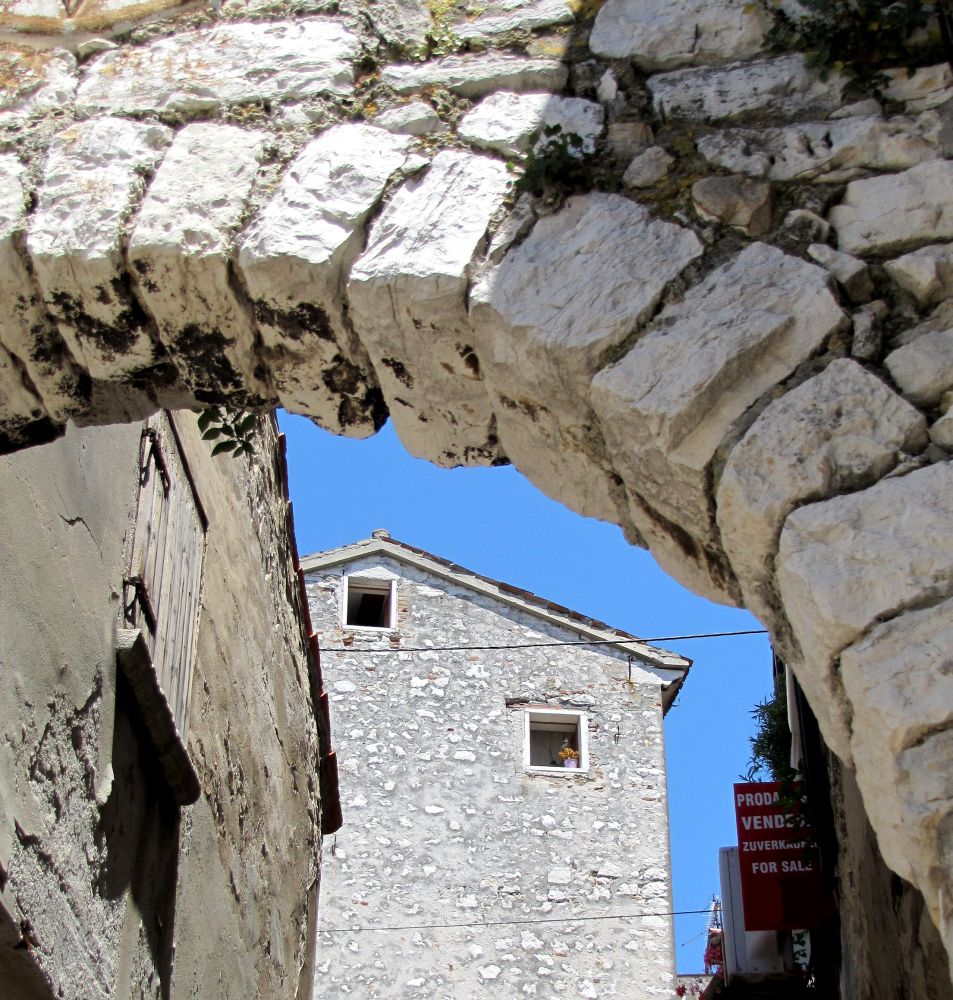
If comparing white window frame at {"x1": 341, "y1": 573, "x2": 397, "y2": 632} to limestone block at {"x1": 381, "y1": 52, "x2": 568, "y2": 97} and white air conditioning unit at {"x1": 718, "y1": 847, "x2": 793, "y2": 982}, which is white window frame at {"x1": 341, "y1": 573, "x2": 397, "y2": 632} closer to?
white air conditioning unit at {"x1": 718, "y1": 847, "x2": 793, "y2": 982}

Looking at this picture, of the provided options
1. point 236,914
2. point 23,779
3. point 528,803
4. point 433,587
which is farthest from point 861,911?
point 433,587

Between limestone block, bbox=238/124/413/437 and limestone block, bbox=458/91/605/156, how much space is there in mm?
140

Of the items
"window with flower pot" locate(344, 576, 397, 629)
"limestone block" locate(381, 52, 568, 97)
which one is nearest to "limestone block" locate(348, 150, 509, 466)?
"limestone block" locate(381, 52, 568, 97)

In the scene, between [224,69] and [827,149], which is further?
[224,69]

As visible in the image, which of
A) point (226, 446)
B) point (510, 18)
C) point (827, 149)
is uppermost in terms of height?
point (510, 18)

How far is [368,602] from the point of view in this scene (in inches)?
607

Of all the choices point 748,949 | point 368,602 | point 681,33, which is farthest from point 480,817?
point 681,33

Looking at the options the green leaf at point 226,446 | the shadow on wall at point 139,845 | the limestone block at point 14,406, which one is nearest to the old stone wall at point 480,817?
the shadow on wall at point 139,845

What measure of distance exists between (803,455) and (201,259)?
1.13 m

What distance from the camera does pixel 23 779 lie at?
3.12m

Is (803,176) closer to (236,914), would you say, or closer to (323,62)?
(323,62)

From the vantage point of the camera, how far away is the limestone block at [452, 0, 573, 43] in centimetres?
265

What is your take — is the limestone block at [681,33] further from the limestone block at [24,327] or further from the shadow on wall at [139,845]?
the shadow on wall at [139,845]

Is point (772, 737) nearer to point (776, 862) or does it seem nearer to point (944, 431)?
point (776, 862)
